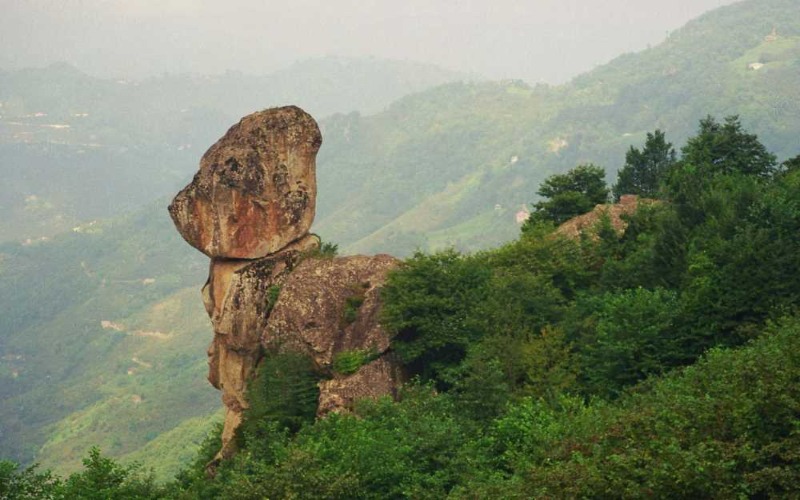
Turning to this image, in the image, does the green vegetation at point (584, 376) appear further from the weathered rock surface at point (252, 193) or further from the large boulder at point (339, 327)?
the weathered rock surface at point (252, 193)

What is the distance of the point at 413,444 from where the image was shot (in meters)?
26.9

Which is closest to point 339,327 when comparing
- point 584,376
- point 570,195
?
point 584,376

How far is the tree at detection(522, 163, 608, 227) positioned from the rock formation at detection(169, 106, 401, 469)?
13.7m

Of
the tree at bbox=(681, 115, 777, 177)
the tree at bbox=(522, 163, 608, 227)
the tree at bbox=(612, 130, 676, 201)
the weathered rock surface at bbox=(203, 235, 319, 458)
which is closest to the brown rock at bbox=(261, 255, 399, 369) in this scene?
the weathered rock surface at bbox=(203, 235, 319, 458)

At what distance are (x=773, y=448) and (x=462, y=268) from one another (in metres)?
21.4

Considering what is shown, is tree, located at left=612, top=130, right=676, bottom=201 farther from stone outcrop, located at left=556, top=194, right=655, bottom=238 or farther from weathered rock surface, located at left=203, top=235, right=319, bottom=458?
weathered rock surface, located at left=203, top=235, right=319, bottom=458

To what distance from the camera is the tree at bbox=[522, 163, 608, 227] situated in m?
54.1

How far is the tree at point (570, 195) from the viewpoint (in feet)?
178

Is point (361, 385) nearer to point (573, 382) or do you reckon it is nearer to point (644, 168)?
point (573, 382)

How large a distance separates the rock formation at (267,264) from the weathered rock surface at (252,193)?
0.05 m

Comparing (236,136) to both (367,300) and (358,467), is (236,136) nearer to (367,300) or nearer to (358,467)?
(367,300)

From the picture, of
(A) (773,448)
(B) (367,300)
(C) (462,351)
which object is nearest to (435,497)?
(A) (773,448)

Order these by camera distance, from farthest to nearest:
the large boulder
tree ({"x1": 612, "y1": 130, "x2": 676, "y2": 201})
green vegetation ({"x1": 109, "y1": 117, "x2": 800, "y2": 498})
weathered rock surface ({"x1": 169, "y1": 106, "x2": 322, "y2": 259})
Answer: tree ({"x1": 612, "y1": 130, "x2": 676, "y2": 201}) → weathered rock surface ({"x1": 169, "y1": 106, "x2": 322, "y2": 259}) → the large boulder → green vegetation ({"x1": 109, "y1": 117, "x2": 800, "y2": 498})

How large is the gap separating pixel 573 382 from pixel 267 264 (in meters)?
16.2
